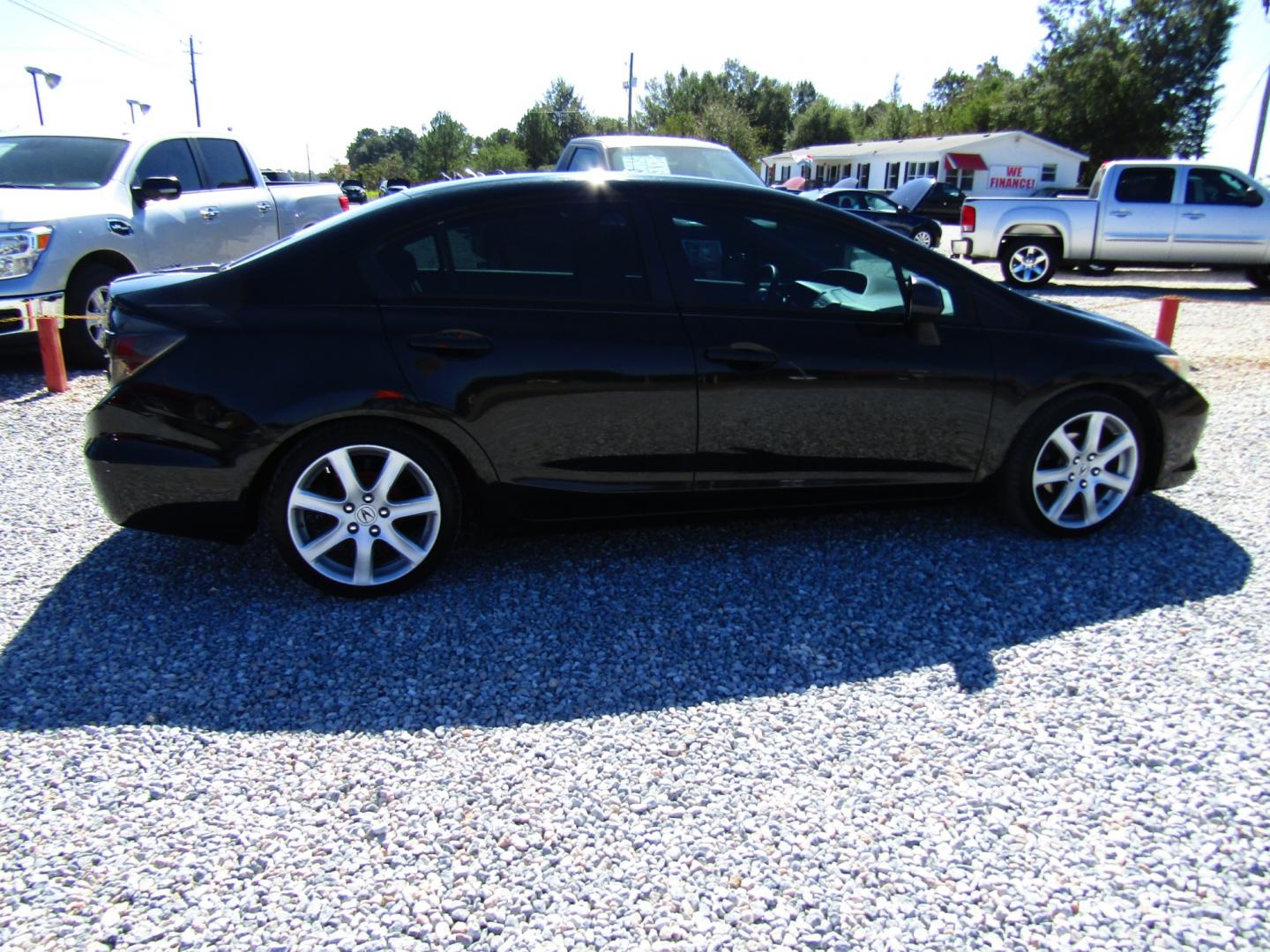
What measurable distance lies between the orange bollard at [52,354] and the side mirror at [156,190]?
151cm

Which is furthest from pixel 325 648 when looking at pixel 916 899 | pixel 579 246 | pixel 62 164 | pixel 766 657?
pixel 62 164

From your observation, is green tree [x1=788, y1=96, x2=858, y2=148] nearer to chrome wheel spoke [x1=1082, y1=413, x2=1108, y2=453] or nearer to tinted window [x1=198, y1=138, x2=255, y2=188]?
tinted window [x1=198, y1=138, x2=255, y2=188]

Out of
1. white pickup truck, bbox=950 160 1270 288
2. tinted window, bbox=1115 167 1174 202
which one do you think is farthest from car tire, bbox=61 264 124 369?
tinted window, bbox=1115 167 1174 202

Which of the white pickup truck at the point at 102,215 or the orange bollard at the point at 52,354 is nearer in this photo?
the orange bollard at the point at 52,354

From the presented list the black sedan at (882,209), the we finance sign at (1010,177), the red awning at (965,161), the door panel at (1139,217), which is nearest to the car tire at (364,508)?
the door panel at (1139,217)

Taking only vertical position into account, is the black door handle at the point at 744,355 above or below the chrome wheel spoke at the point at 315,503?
above

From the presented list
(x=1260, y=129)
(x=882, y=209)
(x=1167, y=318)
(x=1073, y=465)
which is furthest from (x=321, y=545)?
(x=1260, y=129)

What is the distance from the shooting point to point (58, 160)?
8172mm

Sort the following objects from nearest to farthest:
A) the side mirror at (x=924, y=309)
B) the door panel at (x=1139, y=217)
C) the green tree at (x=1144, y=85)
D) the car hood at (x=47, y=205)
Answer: the side mirror at (x=924, y=309) → the car hood at (x=47, y=205) → the door panel at (x=1139, y=217) → the green tree at (x=1144, y=85)

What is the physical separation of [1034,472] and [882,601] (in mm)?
1080

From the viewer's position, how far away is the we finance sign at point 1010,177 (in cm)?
4719

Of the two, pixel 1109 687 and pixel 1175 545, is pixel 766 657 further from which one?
pixel 1175 545

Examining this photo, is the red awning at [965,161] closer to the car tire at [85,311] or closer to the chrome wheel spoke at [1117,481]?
the car tire at [85,311]

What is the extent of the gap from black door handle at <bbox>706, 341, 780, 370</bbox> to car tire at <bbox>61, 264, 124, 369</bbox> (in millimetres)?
5994
